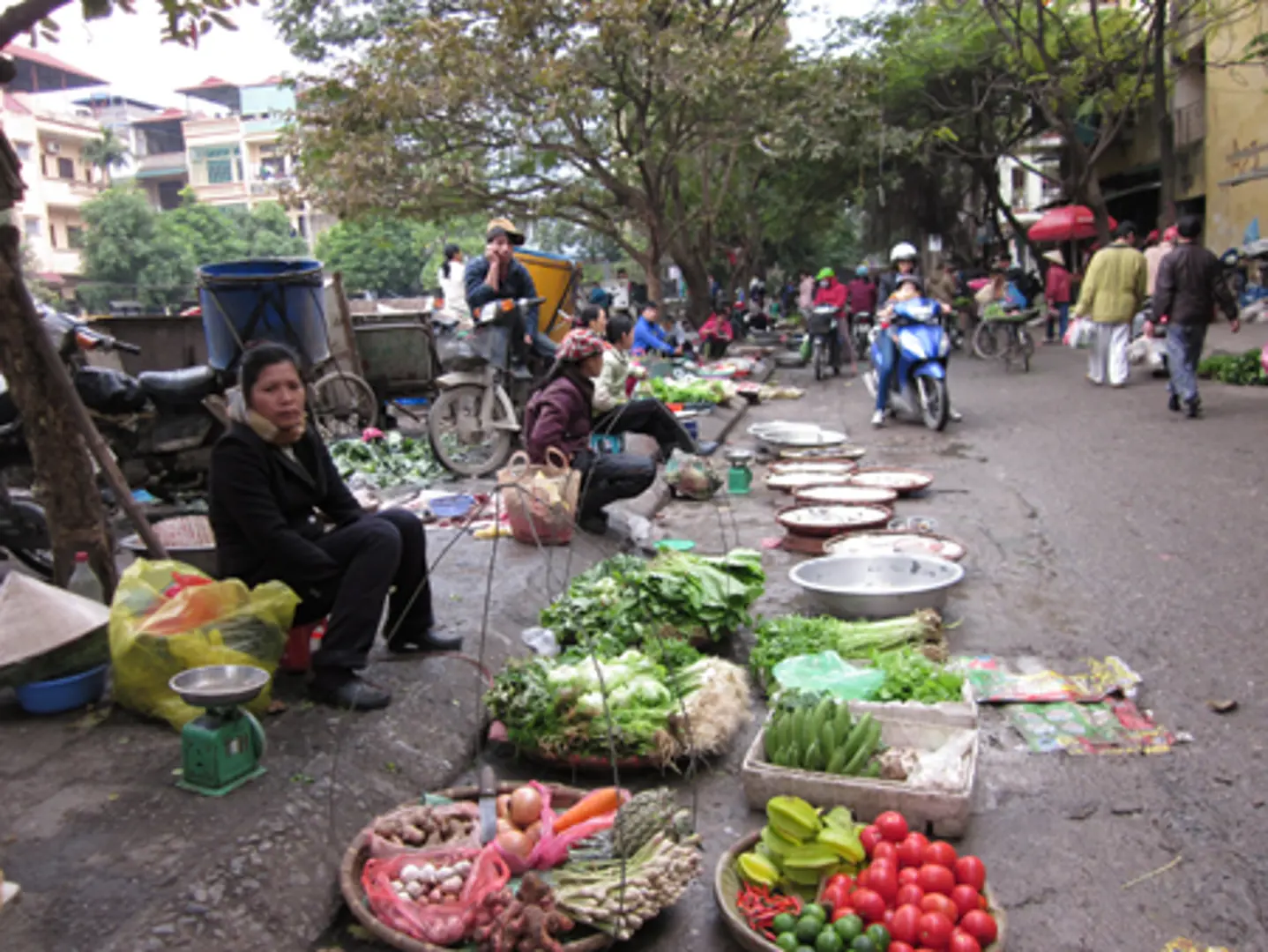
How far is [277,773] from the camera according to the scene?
120 inches

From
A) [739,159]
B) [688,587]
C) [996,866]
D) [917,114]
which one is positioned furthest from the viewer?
[917,114]

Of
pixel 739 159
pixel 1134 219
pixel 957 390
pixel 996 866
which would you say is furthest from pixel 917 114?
pixel 996 866

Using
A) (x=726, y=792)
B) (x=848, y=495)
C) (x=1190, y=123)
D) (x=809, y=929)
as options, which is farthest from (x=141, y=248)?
(x=809, y=929)

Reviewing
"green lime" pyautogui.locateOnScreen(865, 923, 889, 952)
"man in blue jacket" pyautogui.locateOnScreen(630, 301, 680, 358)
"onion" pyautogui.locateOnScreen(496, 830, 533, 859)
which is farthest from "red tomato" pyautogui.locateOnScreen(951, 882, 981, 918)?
"man in blue jacket" pyautogui.locateOnScreen(630, 301, 680, 358)

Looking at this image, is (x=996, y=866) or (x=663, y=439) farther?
(x=663, y=439)

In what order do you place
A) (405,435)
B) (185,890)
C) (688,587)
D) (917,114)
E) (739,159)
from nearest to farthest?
(185,890) → (688,587) → (405,435) → (739,159) → (917,114)

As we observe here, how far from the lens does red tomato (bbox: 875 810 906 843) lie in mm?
2740

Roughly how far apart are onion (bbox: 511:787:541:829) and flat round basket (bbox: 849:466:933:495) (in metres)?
4.70

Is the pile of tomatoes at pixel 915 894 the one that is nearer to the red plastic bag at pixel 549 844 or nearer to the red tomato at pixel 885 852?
the red tomato at pixel 885 852

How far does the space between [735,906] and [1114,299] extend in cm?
1130

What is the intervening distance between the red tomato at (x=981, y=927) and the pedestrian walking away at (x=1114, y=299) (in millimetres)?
11095

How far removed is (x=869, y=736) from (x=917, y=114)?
23690 mm

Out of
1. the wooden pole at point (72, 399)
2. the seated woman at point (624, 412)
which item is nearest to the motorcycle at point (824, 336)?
the seated woman at point (624, 412)

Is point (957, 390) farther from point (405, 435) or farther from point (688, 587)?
point (688, 587)
